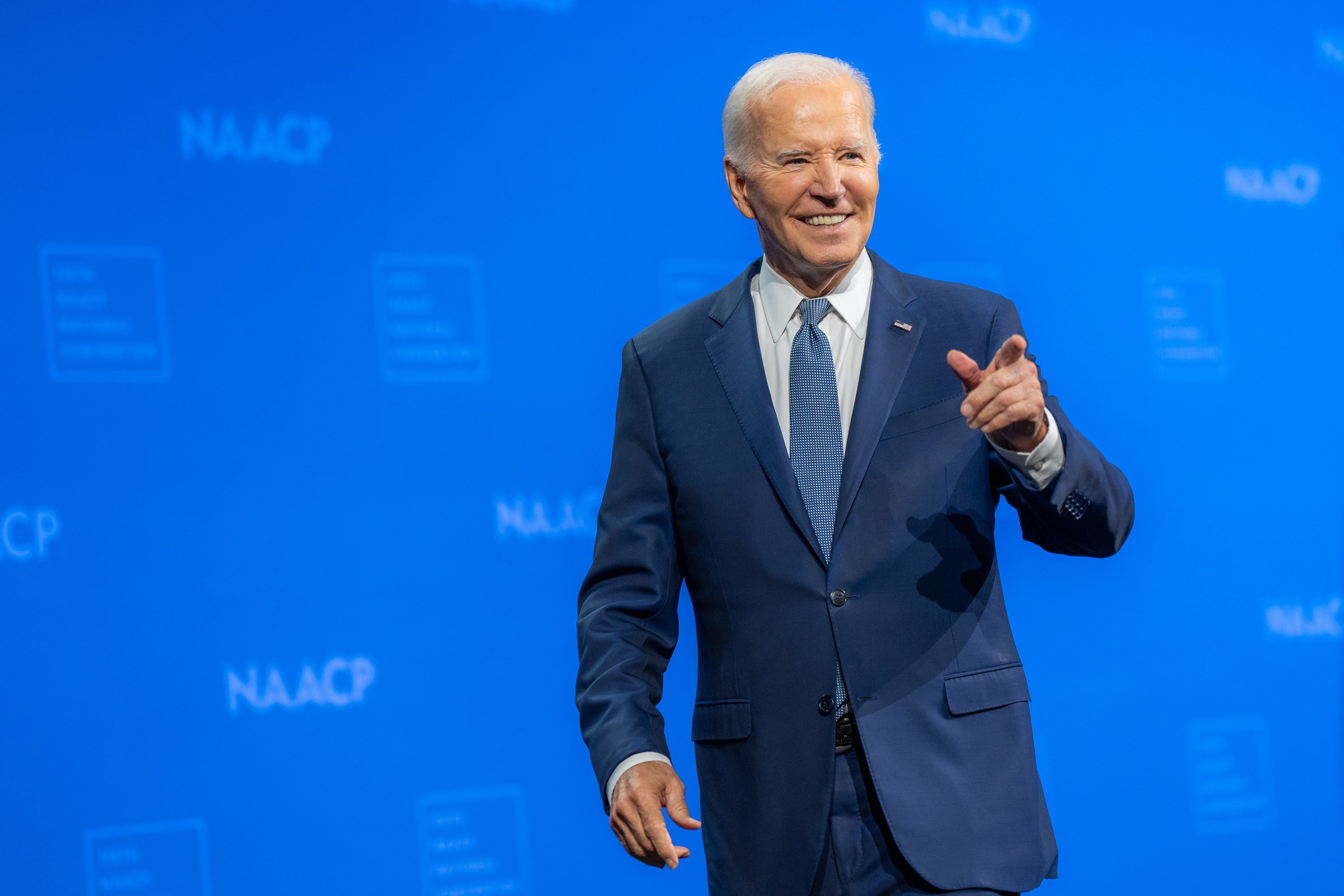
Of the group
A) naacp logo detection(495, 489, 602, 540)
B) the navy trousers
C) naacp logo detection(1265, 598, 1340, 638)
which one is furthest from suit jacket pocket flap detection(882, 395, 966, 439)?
naacp logo detection(1265, 598, 1340, 638)

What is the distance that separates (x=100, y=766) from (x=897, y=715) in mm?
1664

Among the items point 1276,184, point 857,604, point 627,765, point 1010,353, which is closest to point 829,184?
point 1010,353

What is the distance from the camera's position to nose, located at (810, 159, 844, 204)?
1.80 meters

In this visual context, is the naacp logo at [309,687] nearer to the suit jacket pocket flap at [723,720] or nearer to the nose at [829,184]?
the suit jacket pocket flap at [723,720]

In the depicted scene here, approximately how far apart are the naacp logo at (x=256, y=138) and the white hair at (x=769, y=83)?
1.18 meters

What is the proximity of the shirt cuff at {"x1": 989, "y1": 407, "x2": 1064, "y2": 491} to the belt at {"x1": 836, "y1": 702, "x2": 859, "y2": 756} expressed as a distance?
36cm

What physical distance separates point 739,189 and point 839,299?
25cm

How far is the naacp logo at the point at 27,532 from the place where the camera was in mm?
2506

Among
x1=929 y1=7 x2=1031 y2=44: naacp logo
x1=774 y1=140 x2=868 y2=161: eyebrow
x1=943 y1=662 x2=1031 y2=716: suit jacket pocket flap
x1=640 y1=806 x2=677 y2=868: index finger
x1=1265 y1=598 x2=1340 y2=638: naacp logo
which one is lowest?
x1=1265 y1=598 x2=1340 y2=638: naacp logo

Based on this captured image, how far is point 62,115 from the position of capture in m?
2.63

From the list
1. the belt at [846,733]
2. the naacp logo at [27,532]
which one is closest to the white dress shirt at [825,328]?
the belt at [846,733]

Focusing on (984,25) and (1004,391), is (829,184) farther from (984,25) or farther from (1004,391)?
(984,25)

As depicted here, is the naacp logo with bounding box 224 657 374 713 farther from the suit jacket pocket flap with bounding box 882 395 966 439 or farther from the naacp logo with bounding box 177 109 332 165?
the suit jacket pocket flap with bounding box 882 395 966 439

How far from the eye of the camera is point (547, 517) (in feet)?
9.42
